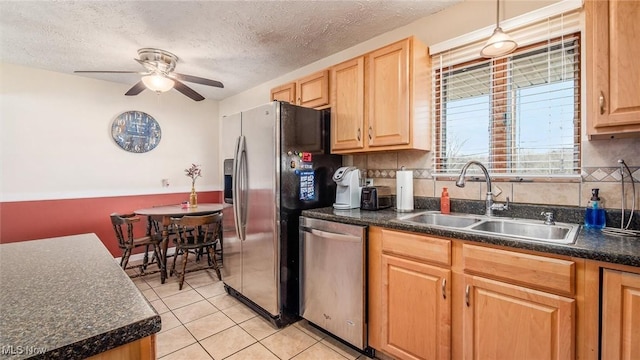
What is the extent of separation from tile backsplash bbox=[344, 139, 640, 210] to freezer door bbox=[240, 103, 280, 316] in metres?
1.15

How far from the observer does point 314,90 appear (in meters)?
2.64

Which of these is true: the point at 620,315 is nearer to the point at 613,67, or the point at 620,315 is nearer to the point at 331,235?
the point at 613,67

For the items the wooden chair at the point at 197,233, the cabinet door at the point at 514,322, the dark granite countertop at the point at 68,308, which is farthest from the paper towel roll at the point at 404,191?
the wooden chair at the point at 197,233

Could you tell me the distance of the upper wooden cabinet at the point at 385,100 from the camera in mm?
2020

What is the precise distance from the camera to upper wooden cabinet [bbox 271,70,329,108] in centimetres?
255

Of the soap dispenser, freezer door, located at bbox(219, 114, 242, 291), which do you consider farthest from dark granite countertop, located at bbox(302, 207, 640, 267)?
freezer door, located at bbox(219, 114, 242, 291)

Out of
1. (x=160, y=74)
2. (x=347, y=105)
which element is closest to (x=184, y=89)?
(x=160, y=74)

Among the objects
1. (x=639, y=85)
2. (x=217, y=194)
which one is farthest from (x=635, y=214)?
(x=217, y=194)

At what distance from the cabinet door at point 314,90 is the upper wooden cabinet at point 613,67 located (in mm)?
1718

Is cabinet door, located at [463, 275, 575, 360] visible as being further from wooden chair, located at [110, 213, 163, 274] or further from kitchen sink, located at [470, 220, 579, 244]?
wooden chair, located at [110, 213, 163, 274]

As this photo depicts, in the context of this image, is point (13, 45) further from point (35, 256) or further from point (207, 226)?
point (35, 256)

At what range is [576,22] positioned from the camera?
1627 mm

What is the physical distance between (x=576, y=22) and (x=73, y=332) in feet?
8.34

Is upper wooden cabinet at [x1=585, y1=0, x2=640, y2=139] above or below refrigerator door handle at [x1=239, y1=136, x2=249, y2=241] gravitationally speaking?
above
